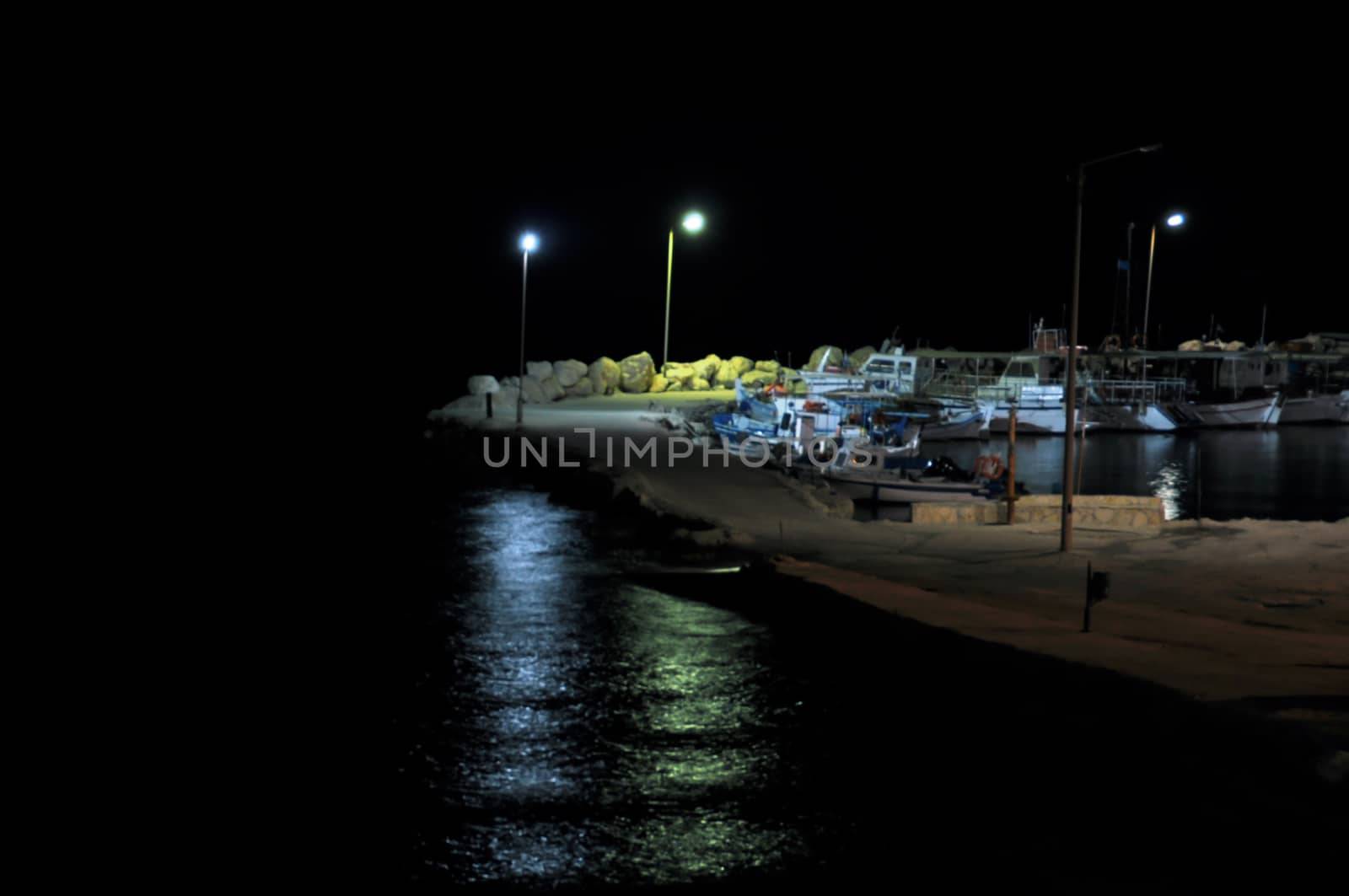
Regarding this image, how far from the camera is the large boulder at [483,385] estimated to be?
Answer: 156ft

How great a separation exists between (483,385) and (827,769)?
40121 millimetres

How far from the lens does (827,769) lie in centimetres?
919

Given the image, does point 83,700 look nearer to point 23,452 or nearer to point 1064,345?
point 23,452

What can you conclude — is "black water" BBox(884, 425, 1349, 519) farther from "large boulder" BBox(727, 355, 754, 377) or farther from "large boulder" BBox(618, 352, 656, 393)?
"large boulder" BBox(618, 352, 656, 393)

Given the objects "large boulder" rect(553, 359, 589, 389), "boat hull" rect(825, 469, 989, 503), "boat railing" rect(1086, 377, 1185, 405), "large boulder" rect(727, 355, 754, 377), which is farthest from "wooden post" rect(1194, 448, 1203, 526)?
"large boulder" rect(553, 359, 589, 389)

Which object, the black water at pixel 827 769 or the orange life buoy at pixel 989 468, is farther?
the orange life buoy at pixel 989 468

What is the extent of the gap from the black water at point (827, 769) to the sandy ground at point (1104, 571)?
0.73m

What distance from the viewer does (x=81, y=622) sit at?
15.6 meters

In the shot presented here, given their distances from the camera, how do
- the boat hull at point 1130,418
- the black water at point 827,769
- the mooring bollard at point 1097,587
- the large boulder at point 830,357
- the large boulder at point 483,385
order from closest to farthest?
the black water at point 827,769, the mooring bollard at point 1097,587, the large boulder at point 483,385, the large boulder at point 830,357, the boat hull at point 1130,418

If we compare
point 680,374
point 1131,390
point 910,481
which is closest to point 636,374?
point 680,374

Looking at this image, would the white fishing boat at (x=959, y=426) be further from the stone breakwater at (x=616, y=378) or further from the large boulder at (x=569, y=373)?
the large boulder at (x=569, y=373)

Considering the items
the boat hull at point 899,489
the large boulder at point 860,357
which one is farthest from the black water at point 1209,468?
the boat hull at point 899,489

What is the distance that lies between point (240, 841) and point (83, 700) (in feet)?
15.0

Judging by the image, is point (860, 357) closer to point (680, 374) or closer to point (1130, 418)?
point (680, 374)
